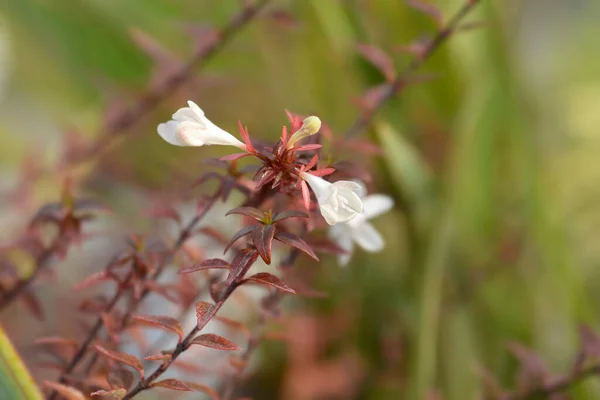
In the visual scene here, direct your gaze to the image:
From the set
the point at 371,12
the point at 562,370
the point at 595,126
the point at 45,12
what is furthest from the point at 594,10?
the point at 45,12

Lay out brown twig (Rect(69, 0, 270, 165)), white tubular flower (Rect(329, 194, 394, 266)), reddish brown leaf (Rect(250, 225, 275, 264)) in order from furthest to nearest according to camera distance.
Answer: brown twig (Rect(69, 0, 270, 165)) → white tubular flower (Rect(329, 194, 394, 266)) → reddish brown leaf (Rect(250, 225, 275, 264))

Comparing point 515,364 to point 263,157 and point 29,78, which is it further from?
point 29,78

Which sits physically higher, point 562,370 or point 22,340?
A: point 562,370

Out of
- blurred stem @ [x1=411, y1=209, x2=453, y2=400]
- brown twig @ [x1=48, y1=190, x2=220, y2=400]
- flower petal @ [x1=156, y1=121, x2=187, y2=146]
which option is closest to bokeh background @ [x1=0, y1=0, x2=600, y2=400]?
blurred stem @ [x1=411, y1=209, x2=453, y2=400]

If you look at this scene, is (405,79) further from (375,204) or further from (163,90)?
(163,90)

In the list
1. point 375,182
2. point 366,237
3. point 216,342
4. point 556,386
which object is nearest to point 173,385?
point 216,342

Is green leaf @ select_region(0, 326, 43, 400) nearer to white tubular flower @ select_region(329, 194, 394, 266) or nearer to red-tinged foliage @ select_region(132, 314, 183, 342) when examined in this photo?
red-tinged foliage @ select_region(132, 314, 183, 342)

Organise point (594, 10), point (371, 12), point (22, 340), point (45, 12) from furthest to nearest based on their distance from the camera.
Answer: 1. point (594, 10)
2. point (45, 12)
3. point (371, 12)
4. point (22, 340)
